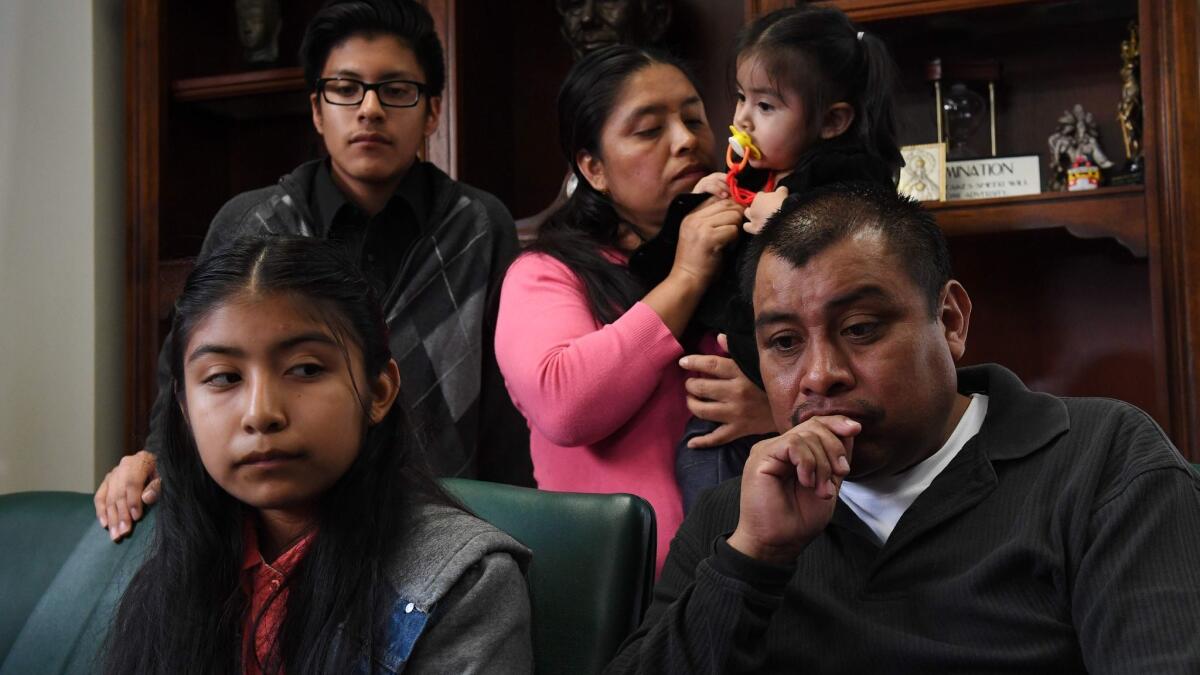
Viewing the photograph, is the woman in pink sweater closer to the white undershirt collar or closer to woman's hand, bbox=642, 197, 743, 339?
woman's hand, bbox=642, 197, 743, 339

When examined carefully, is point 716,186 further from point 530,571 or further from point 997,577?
point 997,577

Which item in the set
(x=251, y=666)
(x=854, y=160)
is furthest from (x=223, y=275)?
(x=854, y=160)

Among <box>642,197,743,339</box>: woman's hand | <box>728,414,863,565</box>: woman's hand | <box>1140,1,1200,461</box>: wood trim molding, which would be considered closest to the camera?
<box>728,414,863,565</box>: woman's hand

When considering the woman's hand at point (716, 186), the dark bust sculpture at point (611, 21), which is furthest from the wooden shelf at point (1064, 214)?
the woman's hand at point (716, 186)

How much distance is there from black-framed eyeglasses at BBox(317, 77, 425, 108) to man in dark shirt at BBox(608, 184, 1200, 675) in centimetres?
102

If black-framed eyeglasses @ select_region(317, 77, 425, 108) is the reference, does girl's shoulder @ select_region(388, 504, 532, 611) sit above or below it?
below

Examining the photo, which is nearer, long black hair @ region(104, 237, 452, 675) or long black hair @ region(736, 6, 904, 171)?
long black hair @ region(104, 237, 452, 675)

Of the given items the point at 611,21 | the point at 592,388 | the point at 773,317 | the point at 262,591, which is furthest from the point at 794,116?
the point at 611,21

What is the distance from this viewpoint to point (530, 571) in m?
1.33

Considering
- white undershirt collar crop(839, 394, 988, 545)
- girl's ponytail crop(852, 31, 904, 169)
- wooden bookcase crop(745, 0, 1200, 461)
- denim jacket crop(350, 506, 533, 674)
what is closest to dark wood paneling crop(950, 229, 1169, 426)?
wooden bookcase crop(745, 0, 1200, 461)

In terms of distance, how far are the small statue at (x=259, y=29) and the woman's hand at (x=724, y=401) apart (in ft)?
6.18

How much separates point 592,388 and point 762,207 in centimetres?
32

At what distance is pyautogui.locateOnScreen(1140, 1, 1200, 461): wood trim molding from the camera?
2.34 meters

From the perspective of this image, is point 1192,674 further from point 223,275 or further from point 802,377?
point 223,275
